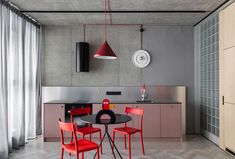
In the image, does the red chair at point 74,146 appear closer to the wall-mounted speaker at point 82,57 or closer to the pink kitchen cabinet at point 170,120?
the pink kitchen cabinet at point 170,120

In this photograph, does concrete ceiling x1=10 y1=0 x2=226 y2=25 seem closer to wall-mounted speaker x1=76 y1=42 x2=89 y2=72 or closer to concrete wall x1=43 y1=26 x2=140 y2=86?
concrete wall x1=43 y1=26 x2=140 y2=86

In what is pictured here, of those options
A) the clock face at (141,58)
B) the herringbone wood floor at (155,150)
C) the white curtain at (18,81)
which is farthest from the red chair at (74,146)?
the clock face at (141,58)

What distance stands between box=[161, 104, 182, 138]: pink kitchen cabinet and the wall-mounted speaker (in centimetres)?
217

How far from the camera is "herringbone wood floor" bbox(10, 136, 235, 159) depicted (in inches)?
157

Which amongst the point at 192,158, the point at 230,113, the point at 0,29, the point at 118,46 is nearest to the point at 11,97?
the point at 0,29

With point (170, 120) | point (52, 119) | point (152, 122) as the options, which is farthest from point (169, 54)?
point (52, 119)

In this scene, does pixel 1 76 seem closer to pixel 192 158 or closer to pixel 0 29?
pixel 0 29

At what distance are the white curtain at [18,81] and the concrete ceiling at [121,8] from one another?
0.45m

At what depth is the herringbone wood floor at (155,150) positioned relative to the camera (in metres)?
A: 3.99

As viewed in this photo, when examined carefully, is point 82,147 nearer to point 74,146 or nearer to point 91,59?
point 74,146

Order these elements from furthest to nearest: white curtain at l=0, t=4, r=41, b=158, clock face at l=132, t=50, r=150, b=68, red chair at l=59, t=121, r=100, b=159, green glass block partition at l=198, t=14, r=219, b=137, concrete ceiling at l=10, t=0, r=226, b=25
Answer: clock face at l=132, t=50, r=150, b=68
green glass block partition at l=198, t=14, r=219, b=137
concrete ceiling at l=10, t=0, r=226, b=25
white curtain at l=0, t=4, r=41, b=158
red chair at l=59, t=121, r=100, b=159

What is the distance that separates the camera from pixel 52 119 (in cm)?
505

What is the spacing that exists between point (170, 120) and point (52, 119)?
269cm

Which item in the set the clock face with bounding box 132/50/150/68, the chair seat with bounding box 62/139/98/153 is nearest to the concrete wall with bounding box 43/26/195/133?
the clock face with bounding box 132/50/150/68
